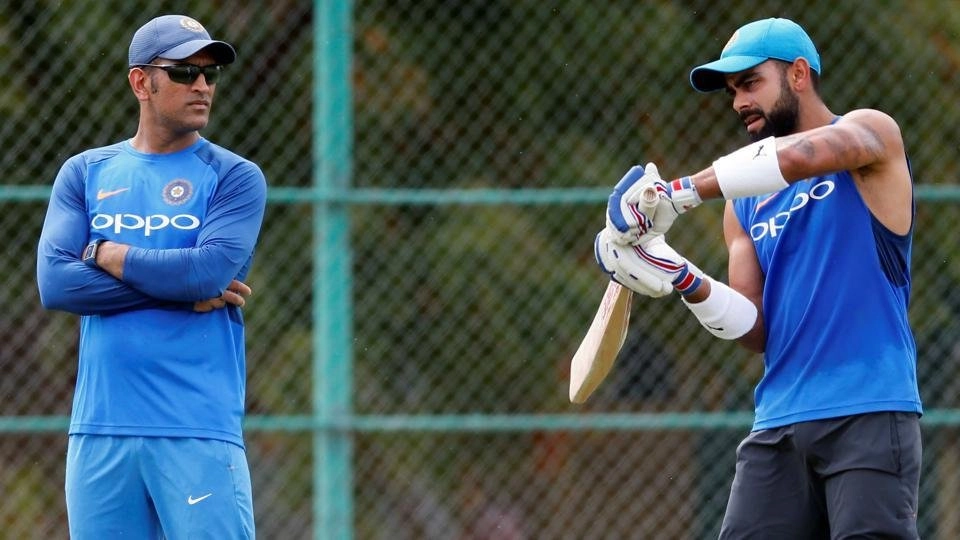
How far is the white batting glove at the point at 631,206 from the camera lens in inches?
166

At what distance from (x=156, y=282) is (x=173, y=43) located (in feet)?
2.55

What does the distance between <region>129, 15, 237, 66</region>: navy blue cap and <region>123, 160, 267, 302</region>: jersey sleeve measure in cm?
37

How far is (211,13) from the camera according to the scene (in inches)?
302

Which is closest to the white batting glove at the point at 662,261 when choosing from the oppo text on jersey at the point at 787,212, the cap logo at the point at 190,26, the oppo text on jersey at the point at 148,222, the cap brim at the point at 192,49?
the oppo text on jersey at the point at 787,212

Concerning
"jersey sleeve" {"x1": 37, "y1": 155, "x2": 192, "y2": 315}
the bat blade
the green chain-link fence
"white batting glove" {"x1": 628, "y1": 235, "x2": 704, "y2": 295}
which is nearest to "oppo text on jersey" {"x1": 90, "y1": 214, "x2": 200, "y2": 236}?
"jersey sleeve" {"x1": 37, "y1": 155, "x2": 192, "y2": 315}

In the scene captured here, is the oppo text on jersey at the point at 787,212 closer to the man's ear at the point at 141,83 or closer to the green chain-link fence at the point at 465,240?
the man's ear at the point at 141,83

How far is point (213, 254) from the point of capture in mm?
4684

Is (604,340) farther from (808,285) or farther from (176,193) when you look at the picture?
(176,193)

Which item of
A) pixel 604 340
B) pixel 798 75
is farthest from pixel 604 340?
pixel 798 75

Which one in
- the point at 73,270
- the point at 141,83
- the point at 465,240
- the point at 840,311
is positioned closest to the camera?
the point at 840,311

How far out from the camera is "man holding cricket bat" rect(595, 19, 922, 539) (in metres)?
4.22

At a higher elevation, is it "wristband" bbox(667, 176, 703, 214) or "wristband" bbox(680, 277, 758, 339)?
"wristband" bbox(667, 176, 703, 214)

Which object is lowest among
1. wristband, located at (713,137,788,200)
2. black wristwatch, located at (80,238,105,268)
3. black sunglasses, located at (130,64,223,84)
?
black wristwatch, located at (80,238,105,268)

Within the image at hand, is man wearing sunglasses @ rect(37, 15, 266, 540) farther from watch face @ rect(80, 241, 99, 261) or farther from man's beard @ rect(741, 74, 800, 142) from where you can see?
man's beard @ rect(741, 74, 800, 142)
